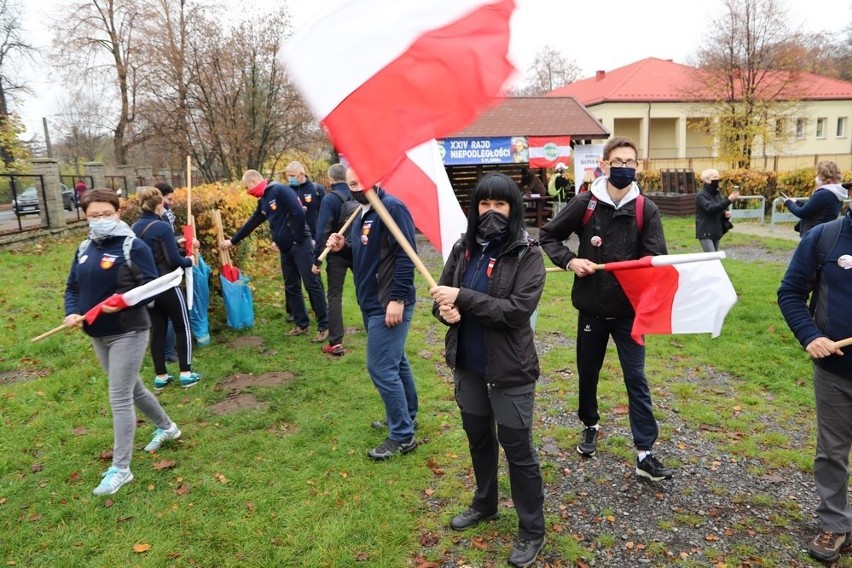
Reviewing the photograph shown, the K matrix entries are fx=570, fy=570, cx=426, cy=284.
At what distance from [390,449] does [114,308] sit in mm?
2281

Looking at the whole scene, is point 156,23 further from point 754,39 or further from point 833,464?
point 754,39

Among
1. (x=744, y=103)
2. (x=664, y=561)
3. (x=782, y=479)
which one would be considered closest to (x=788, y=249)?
(x=782, y=479)

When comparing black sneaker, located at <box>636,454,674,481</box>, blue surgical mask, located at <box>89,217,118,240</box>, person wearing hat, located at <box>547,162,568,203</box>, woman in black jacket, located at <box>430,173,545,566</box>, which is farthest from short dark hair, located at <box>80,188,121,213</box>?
person wearing hat, located at <box>547,162,568,203</box>

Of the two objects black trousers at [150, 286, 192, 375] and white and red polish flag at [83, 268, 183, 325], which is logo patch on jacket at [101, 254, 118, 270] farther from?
black trousers at [150, 286, 192, 375]

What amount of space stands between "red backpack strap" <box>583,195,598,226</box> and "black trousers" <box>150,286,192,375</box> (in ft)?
13.9

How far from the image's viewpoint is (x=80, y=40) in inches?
1130

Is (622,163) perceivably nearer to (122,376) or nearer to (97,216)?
(97,216)

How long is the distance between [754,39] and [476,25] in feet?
112

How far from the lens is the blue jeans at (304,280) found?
7.68 metres

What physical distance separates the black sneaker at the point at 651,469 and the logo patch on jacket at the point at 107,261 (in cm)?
407

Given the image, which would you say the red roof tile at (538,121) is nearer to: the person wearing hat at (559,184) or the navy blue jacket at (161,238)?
the person wearing hat at (559,184)

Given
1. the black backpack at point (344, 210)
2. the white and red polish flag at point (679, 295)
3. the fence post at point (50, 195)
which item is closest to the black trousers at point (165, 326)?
the black backpack at point (344, 210)

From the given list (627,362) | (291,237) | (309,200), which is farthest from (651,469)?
(309,200)

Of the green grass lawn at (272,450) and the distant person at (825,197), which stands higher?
the distant person at (825,197)
